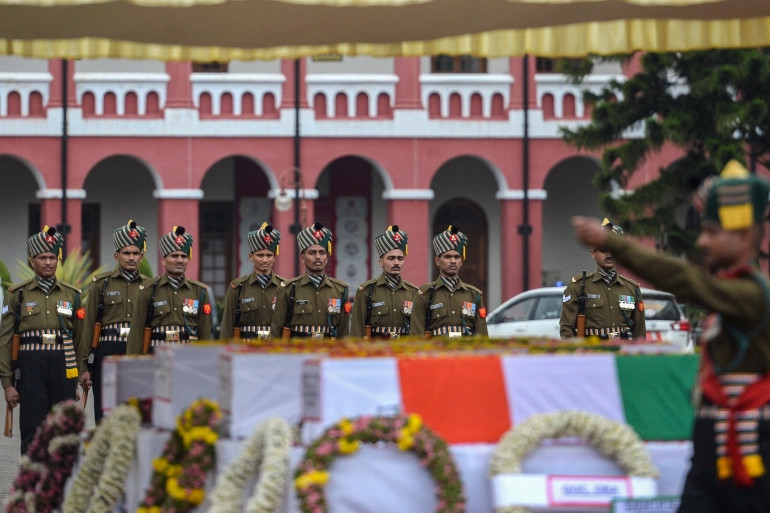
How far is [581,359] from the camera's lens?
7.38 meters

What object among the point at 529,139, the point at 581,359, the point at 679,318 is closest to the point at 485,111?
the point at 529,139

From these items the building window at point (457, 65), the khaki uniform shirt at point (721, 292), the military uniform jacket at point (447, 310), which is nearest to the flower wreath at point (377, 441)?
the khaki uniform shirt at point (721, 292)

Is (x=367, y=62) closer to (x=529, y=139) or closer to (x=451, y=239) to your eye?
(x=529, y=139)

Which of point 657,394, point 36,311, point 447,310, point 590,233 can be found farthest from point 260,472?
point 447,310

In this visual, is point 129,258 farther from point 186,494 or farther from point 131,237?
point 186,494

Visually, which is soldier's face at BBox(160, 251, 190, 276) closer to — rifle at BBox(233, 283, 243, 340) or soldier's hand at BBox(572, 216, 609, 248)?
rifle at BBox(233, 283, 243, 340)

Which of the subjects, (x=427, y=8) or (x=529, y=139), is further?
(x=529, y=139)

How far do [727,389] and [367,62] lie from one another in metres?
30.0

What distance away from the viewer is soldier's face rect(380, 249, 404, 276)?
47.7 ft

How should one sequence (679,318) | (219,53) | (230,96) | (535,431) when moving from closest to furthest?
(535,431), (219,53), (679,318), (230,96)

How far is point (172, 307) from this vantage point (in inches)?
530

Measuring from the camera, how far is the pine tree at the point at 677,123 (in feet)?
86.2

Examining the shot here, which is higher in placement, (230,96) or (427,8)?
(230,96)

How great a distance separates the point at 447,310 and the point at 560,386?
681cm
